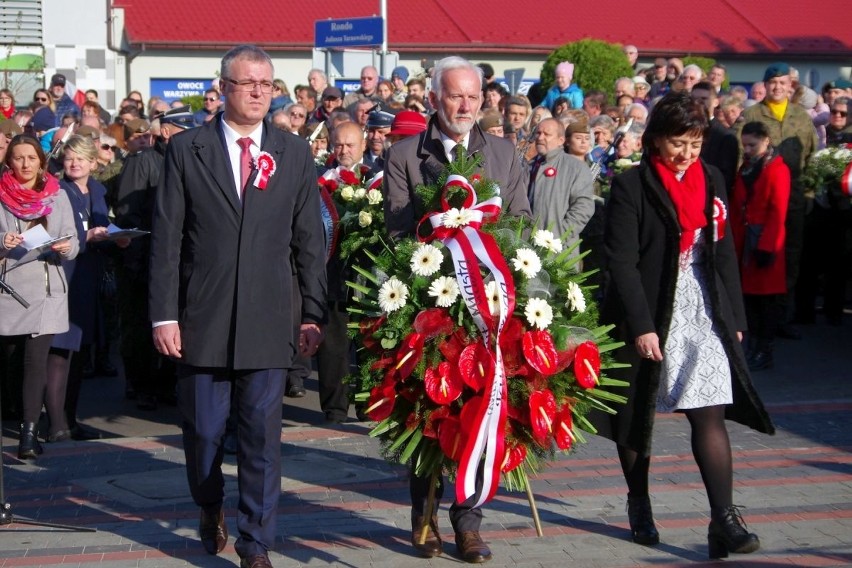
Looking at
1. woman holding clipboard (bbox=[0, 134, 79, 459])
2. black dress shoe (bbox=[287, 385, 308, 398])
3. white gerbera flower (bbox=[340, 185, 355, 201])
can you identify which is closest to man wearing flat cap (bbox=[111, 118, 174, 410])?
woman holding clipboard (bbox=[0, 134, 79, 459])

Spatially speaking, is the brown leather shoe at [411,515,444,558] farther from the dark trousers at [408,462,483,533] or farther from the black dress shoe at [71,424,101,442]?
the black dress shoe at [71,424,101,442]

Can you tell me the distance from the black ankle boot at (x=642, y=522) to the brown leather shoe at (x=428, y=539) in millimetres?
912

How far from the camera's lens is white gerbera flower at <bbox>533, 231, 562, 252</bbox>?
18.6ft

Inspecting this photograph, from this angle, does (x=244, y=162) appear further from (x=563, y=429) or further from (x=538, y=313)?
(x=563, y=429)

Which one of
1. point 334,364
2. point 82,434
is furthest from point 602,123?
point 82,434

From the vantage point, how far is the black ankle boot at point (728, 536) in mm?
5742

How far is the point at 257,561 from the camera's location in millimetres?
5484

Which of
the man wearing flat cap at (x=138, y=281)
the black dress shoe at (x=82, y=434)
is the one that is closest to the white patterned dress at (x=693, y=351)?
the black dress shoe at (x=82, y=434)

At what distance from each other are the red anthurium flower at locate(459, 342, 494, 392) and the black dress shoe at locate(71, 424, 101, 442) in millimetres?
4112

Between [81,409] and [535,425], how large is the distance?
540 cm

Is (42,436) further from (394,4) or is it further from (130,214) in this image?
(394,4)

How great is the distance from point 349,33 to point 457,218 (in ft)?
48.0

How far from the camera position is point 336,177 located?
29.5 ft

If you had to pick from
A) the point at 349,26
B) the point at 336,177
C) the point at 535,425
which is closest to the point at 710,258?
the point at 535,425
